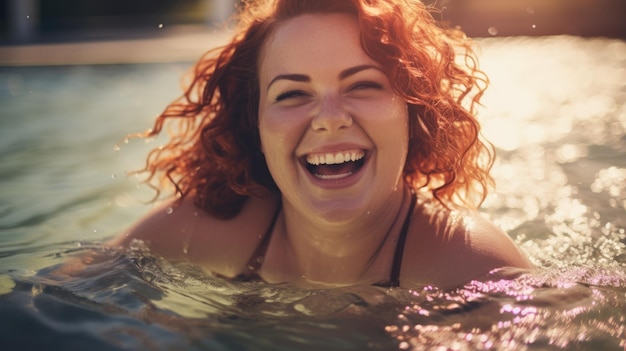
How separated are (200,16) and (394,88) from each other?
1684 cm

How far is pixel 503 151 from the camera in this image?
6.79m

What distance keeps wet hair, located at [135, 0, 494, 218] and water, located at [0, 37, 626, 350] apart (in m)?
0.44

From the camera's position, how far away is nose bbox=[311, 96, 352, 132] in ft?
8.91

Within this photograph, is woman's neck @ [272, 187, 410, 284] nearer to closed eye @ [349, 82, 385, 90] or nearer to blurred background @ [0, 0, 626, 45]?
closed eye @ [349, 82, 385, 90]

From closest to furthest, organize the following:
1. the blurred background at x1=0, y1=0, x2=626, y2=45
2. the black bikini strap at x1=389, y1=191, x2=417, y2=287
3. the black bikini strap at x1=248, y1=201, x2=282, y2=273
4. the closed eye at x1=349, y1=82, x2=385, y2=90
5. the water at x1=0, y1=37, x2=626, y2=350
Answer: the water at x1=0, y1=37, x2=626, y2=350 → the closed eye at x1=349, y1=82, x2=385, y2=90 → the black bikini strap at x1=389, y1=191, x2=417, y2=287 → the black bikini strap at x1=248, y1=201, x2=282, y2=273 → the blurred background at x1=0, y1=0, x2=626, y2=45

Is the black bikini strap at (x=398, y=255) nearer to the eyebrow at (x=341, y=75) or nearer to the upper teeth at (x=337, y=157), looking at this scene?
the upper teeth at (x=337, y=157)

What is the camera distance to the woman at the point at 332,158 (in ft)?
9.20

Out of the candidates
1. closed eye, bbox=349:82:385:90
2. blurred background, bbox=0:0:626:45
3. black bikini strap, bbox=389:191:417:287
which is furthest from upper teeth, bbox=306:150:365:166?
blurred background, bbox=0:0:626:45

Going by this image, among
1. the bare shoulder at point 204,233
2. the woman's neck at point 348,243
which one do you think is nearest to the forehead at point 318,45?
the woman's neck at point 348,243

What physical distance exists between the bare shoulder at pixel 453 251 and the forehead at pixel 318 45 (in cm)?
69

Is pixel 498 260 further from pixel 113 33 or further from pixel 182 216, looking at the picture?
pixel 113 33

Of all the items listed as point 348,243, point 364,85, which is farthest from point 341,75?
point 348,243

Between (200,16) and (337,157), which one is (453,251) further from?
(200,16)

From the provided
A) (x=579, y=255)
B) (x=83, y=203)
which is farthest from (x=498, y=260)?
(x=83, y=203)
